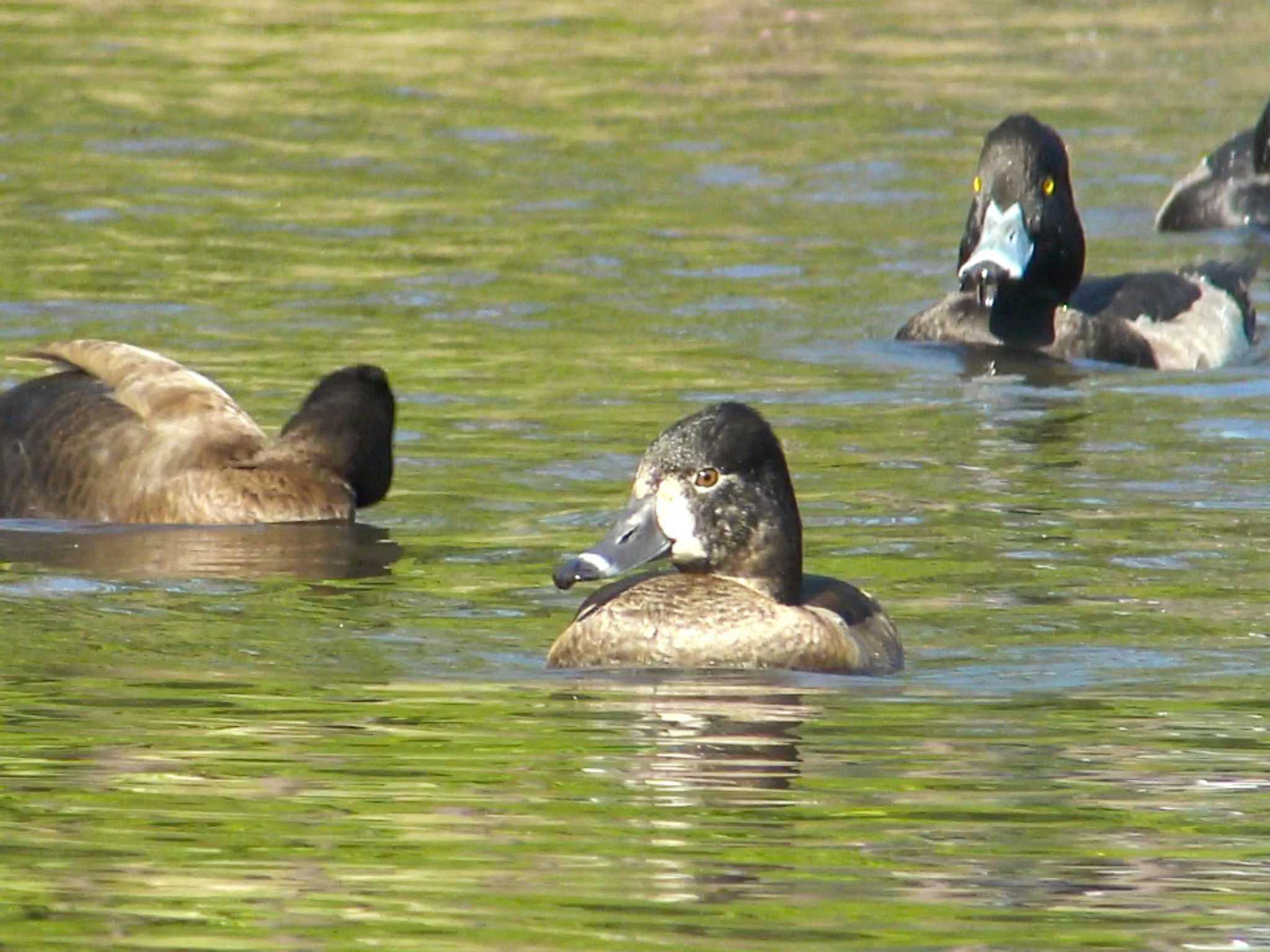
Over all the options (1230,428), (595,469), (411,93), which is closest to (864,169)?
(411,93)

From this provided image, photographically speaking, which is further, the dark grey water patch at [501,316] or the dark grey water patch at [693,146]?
the dark grey water patch at [693,146]

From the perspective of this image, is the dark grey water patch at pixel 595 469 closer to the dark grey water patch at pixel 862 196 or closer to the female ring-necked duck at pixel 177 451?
the female ring-necked duck at pixel 177 451

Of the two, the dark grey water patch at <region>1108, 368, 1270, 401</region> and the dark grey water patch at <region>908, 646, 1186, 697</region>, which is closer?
the dark grey water patch at <region>908, 646, 1186, 697</region>

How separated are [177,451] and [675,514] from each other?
3434 millimetres

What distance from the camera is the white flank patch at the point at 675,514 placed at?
10.1m

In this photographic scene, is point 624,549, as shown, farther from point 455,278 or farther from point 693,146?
point 693,146

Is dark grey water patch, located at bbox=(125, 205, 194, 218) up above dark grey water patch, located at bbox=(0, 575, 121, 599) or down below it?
above

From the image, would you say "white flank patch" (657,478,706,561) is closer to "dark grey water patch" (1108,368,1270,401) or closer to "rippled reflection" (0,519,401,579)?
"rippled reflection" (0,519,401,579)

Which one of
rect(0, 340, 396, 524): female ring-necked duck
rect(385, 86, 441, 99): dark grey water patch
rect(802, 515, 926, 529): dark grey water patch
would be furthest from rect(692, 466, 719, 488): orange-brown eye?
rect(385, 86, 441, 99): dark grey water patch

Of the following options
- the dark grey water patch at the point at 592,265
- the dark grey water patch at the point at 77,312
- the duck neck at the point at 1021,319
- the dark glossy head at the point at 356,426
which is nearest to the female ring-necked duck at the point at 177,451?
the dark glossy head at the point at 356,426

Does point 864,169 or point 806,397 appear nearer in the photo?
point 806,397

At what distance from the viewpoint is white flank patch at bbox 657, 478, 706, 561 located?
33.1ft

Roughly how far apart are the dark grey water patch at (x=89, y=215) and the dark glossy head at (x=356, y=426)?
786 centimetres

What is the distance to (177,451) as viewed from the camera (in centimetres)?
1296
